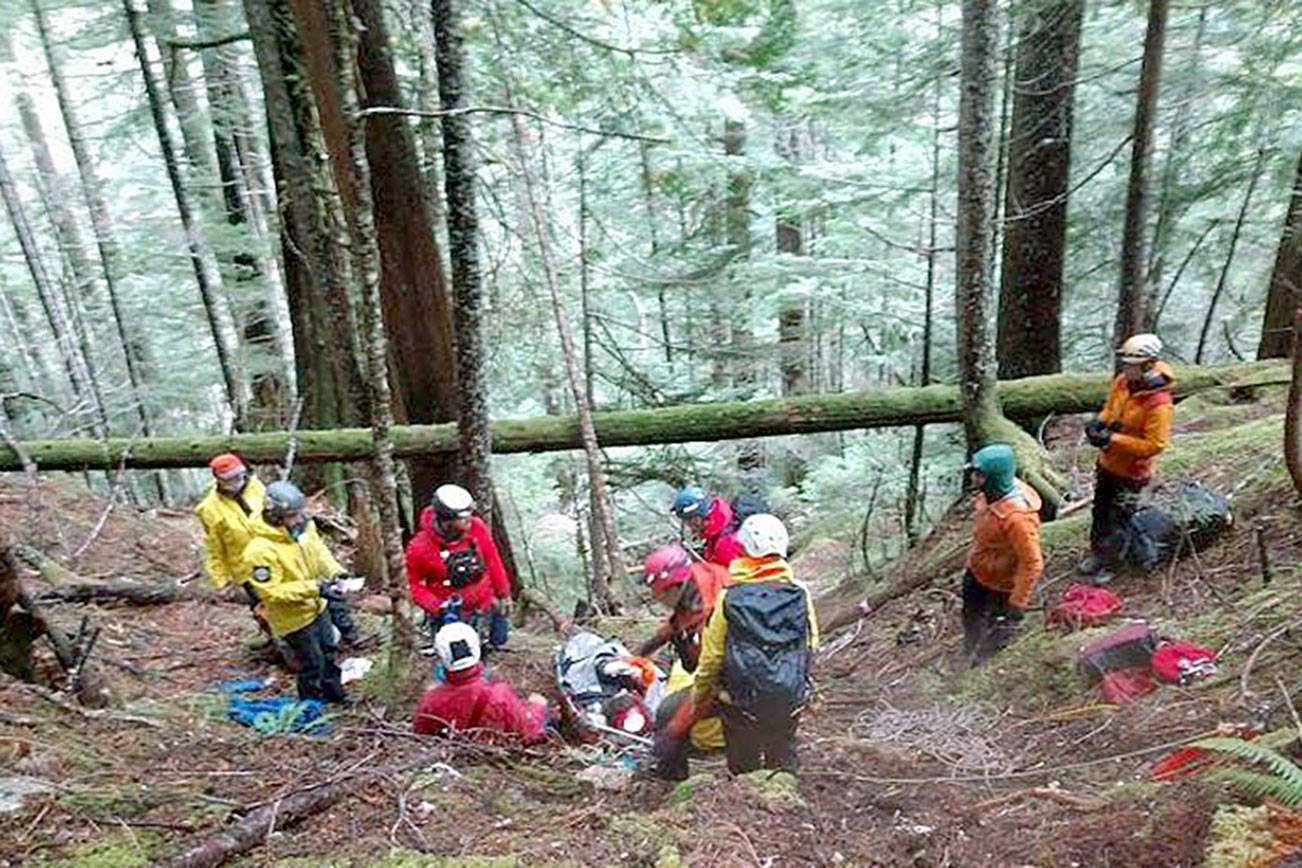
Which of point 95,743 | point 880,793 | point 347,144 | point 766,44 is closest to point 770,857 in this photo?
point 880,793

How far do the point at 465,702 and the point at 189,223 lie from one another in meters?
10.8

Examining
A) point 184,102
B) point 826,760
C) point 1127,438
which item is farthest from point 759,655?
point 184,102

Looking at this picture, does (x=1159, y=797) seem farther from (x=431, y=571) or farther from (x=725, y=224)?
(x=725, y=224)

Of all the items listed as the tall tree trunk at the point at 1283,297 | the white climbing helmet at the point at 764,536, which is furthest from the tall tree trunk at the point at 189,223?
the tall tree trunk at the point at 1283,297

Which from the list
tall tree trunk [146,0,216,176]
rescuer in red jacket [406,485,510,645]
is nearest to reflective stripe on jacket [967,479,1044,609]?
rescuer in red jacket [406,485,510,645]

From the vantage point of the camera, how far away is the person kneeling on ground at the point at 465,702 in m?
5.57

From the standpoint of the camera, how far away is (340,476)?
1271 cm

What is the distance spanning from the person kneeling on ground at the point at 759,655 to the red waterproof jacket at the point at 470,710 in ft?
5.26

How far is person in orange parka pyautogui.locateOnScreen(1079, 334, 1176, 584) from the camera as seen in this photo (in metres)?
6.32

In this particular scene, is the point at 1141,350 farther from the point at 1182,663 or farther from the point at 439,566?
the point at 439,566

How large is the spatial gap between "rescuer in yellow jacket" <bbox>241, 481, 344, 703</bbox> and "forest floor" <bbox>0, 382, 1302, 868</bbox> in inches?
17.0

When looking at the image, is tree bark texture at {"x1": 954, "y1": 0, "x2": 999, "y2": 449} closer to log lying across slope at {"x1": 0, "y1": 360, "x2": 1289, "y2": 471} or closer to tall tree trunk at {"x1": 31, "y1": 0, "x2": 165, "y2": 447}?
log lying across slope at {"x1": 0, "y1": 360, "x2": 1289, "y2": 471}

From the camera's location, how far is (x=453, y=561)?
7480mm

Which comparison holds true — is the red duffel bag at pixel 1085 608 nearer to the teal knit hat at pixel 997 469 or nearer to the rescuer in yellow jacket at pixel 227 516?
the teal knit hat at pixel 997 469
